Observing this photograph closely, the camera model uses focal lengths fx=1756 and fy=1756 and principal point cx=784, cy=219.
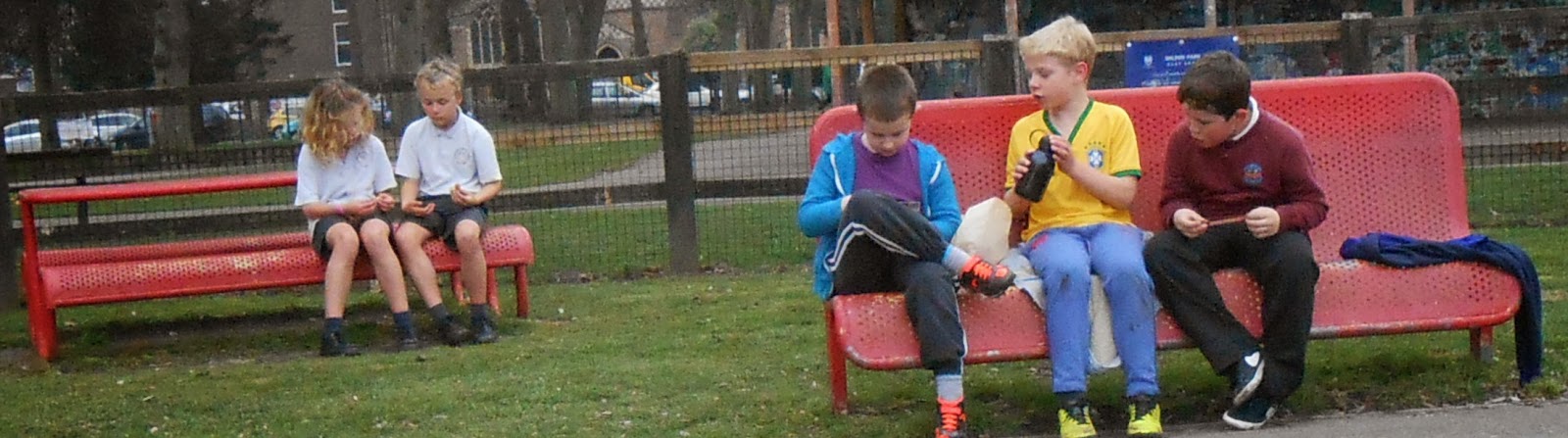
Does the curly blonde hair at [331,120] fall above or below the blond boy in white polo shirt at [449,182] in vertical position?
above

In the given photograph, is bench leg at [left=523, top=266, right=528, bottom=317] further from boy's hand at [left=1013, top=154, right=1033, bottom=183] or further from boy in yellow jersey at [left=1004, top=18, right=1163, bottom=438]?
boy's hand at [left=1013, top=154, right=1033, bottom=183]

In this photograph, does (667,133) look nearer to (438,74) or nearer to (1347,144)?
(438,74)

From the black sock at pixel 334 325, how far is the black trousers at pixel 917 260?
317 cm

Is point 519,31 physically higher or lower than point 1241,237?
higher

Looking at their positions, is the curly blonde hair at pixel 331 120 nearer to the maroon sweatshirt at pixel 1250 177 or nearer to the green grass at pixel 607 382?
the green grass at pixel 607 382

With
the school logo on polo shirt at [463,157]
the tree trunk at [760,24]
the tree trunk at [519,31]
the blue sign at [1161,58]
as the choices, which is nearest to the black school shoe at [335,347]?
the school logo on polo shirt at [463,157]

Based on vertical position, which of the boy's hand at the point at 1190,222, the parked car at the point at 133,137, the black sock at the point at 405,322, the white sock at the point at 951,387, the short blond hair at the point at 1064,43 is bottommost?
the black sock at the point at 405,322

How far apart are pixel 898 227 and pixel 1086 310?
0.61m

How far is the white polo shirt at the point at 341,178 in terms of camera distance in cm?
774

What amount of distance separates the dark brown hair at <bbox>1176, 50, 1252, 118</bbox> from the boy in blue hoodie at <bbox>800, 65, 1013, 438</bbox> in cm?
79

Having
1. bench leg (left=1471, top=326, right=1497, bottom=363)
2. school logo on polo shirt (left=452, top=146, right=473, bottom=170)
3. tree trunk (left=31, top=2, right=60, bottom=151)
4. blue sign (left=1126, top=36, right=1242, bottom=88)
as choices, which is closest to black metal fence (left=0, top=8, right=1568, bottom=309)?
blue sign (left=1126, top=36, right=1242, bottom=88)

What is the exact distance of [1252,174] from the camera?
17.6 ft

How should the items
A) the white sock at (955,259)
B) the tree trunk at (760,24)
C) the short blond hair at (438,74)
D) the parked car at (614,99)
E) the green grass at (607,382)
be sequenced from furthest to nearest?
the tree trunk at (760,24)
the parked car at (614,99)
the short blond hair at (438,74)
the green grass at (607,382)
the white sock at (955,259)

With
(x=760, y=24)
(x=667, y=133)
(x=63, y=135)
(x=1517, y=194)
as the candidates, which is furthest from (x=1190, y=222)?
(x=760, y=24)
